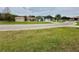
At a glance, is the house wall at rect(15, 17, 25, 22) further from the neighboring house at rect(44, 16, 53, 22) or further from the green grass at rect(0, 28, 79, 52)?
the neighboring house at rect(44, 16, 53, 22)

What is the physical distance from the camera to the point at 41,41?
1741 mm

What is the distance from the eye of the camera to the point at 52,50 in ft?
5.67

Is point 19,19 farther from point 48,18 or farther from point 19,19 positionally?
point 48,18

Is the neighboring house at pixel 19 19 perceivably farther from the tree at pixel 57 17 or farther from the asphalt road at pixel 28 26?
the tree at pixel 57 17

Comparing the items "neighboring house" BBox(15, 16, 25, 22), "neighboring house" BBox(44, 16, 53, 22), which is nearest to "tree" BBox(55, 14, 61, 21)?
"neighboring house" BBox(44, 16, 53, 22)

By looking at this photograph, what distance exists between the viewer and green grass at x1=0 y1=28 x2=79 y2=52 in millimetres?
1727

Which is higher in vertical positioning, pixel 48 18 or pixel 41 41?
pixel 48 18

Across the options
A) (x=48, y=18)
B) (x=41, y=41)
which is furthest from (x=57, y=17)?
(x=41, y=41)

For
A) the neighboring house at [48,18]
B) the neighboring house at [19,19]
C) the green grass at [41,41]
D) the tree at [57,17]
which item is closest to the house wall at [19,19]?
the neighboring house at [19,19]

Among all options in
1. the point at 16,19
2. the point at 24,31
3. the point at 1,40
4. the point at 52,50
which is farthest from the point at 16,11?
the point at 52,50

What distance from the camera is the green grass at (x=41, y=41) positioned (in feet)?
5.66

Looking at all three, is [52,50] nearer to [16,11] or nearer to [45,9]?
[45,9]

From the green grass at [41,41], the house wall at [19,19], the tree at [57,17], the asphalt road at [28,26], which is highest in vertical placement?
the tree at [57,17]
